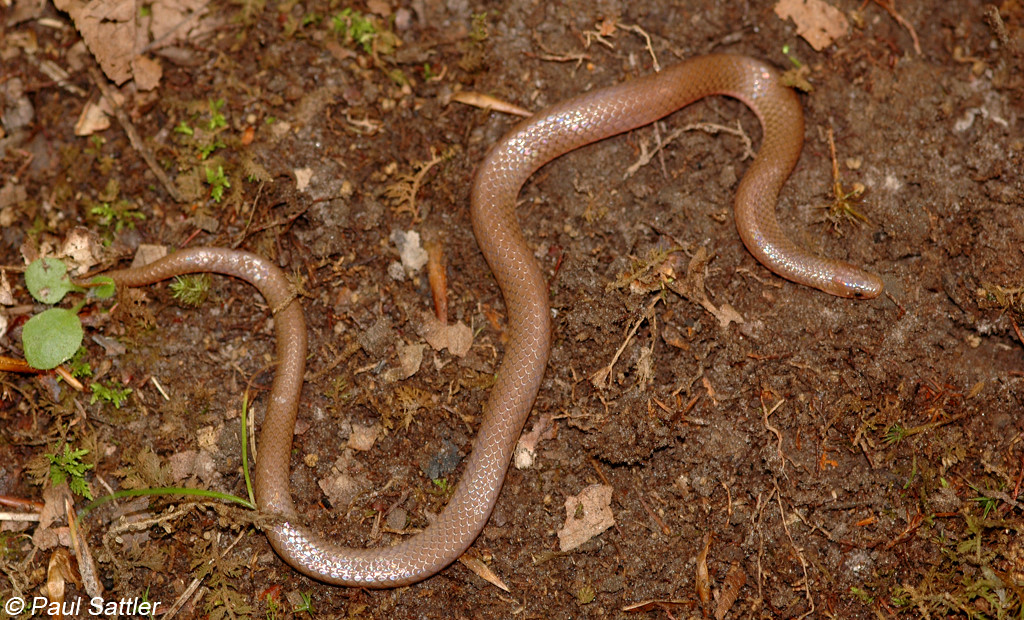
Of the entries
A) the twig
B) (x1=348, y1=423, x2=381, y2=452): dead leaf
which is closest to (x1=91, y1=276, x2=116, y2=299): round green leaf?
the twig

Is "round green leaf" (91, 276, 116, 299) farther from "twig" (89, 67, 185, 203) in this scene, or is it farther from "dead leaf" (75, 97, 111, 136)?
"dead leaf" (75, 97, 111, 136)

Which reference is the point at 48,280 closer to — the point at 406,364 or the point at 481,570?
the point at 406,364

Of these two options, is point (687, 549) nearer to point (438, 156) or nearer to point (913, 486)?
point (913, 486)

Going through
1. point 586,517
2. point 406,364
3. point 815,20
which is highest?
point 815,20

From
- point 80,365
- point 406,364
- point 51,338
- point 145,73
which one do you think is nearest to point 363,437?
point 406,364

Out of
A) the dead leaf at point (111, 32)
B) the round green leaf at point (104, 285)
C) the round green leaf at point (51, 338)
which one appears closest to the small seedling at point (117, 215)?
the round green leaf at point (104, 285)

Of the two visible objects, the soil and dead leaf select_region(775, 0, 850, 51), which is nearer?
Answer: the soil
